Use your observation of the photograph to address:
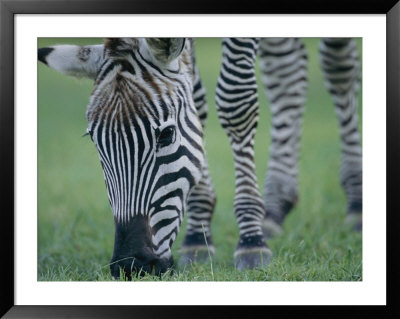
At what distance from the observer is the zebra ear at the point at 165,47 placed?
11.9 ft

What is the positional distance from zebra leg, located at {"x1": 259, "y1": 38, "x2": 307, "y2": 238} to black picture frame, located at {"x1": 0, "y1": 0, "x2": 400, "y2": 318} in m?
2.44

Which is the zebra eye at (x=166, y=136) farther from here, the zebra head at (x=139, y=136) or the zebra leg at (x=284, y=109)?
the zebra leg at (x=284, y=109)

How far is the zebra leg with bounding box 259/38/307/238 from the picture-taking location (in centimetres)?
608

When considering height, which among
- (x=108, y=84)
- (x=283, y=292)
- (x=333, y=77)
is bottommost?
(x=283, y=292)

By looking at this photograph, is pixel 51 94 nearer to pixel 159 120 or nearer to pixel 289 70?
pixel 289 70

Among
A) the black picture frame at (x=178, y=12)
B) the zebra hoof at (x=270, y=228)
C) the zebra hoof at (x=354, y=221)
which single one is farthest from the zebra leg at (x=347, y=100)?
the black picture frame at (x=178, y=12)

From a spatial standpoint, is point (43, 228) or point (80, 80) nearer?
point (80, 80)

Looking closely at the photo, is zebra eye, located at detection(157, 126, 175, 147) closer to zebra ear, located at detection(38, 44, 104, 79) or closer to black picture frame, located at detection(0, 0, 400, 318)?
zebra ear, located at detection(38, 44, 104, 79)

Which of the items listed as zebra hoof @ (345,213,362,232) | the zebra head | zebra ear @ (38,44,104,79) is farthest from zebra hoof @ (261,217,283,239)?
zebra ear @ (38,44,104,79)

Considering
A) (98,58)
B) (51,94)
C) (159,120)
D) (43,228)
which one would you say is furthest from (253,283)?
(51,94)

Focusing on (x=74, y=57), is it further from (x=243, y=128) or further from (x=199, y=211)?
(x=199, y=211)

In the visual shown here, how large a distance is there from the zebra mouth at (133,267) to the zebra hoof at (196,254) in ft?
2.92

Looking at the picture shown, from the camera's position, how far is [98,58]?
3814 mm

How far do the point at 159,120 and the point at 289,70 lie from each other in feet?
9.63
